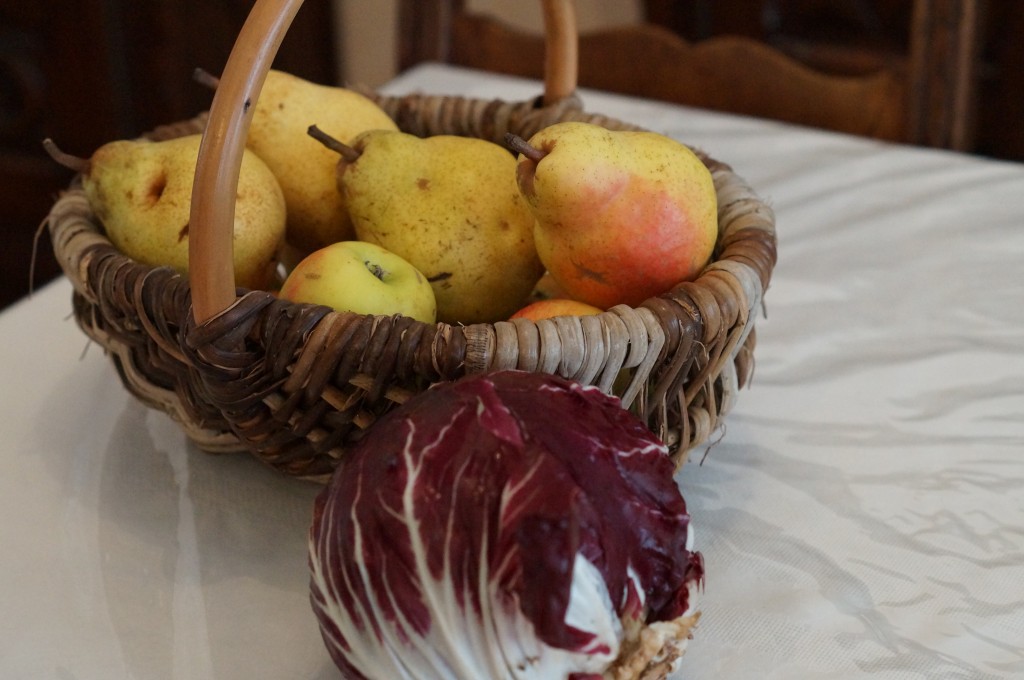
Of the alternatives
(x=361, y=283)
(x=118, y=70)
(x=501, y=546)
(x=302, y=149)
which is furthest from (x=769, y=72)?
(x=118, y=70)

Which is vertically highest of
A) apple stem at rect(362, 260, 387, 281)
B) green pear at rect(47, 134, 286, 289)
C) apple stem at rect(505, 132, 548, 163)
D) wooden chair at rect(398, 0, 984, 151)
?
apple stem at rect(505, 132, 548, 163)

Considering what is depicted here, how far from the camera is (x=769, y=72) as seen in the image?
133cm

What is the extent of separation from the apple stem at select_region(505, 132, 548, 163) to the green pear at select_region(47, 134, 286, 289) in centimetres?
20

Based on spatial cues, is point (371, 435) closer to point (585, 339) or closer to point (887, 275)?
point (585, 339)

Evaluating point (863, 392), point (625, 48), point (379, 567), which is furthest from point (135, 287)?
point (625, 48)

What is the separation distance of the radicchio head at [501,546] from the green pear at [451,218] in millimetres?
209

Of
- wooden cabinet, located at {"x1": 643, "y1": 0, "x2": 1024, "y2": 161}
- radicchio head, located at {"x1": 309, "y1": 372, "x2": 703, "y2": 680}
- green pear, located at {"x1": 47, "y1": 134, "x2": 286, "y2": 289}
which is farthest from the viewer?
wooden cabinet, located at {"x1": 643, "y1": 0, "x2": 1024, "y2": 161}

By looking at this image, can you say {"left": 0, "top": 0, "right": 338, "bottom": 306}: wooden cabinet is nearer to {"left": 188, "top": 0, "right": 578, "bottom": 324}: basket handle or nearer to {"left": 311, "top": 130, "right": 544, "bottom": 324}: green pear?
{"left": 311, "top": 130, "right": 544, "bottom": 324}: green pear

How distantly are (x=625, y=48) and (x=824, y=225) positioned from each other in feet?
1.75

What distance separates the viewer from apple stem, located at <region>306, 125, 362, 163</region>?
→ 26.1 inches

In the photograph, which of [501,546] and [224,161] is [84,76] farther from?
[501,546]

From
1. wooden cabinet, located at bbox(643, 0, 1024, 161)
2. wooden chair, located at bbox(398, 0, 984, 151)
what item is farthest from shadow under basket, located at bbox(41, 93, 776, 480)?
wooden cabinet, located at bbox(643, 0, 1024, 161)

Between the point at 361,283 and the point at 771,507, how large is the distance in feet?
1.04

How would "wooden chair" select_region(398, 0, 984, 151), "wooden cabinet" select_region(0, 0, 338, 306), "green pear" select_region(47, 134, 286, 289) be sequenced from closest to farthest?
"green pear" select_region(47, 134, 286, 289) → "wooden chair" select_region(398, 0, 984, 151) → "wooden cabinet" select_region(0, 0, 338, 306)
